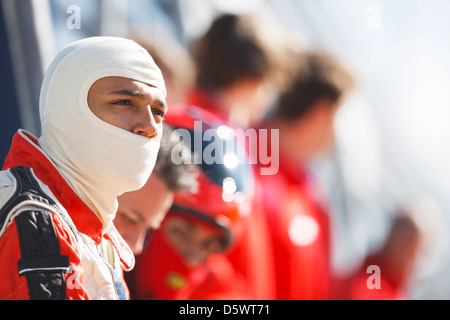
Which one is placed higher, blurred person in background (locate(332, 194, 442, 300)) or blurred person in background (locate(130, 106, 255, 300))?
blurred person in background (locate(130, 106, 255, 300))

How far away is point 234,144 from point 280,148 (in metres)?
0.93

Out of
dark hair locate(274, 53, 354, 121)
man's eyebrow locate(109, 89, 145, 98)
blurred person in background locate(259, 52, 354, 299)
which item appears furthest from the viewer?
dark hair locate(274, 53, 354, 121)

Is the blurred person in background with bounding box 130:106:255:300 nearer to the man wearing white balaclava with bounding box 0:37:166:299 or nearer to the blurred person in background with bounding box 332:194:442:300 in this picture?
the man wearing white balaclava with bounding box 0:37:166:299

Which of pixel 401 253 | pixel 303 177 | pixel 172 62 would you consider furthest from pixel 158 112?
pixel 401 253

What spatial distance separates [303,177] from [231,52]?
768mm

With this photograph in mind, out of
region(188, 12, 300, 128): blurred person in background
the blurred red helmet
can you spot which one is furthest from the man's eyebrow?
region(188, 12, 300, 128): blurred person in background

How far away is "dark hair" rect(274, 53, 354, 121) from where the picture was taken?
3.56 meters

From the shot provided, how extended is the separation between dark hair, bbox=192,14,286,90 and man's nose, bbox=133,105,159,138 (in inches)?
62.8

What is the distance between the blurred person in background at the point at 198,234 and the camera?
2480 mm

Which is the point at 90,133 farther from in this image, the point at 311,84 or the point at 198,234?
the point at 311,84

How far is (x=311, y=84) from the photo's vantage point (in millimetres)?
3652

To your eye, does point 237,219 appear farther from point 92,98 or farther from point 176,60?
point 92,98

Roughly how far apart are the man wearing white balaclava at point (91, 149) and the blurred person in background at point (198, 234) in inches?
30.0

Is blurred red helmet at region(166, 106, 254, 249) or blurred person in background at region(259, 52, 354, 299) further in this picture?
blurred person in background at region(259, 52, 354, 299)
